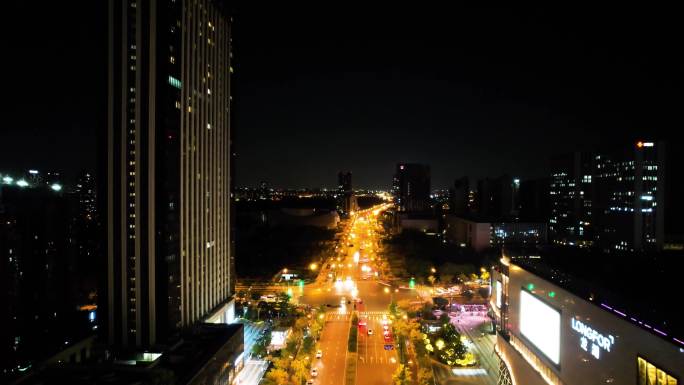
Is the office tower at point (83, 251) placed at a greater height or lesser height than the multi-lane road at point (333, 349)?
greater

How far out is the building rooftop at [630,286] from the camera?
4.32 meters

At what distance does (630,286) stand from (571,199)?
2534 centimetres

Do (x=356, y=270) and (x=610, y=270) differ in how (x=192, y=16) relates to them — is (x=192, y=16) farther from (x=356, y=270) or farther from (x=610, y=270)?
(x=356, y=270)

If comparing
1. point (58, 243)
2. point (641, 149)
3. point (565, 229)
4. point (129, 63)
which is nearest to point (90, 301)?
point (58, 243)

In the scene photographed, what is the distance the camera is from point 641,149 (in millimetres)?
22703

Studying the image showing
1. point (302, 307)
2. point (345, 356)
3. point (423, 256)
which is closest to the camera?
point (345, 356)

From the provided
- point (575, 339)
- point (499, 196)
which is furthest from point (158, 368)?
point (499, 196)

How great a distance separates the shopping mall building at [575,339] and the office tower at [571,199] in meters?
21.0

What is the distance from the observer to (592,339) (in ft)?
17.3

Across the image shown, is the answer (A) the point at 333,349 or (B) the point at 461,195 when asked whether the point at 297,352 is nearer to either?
(A) the point at 333,349

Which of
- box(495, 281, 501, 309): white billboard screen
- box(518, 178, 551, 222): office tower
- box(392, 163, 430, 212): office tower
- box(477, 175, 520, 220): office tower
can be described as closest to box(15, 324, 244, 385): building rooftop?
box(495, 281, 501, 309): white billboard screen

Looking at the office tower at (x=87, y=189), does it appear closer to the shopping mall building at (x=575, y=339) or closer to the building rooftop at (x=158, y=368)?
the building rooftop at (x=158, y=368)

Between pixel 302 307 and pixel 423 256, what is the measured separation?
11.0m

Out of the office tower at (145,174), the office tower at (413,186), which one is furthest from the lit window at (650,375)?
the office tower at (413,186)
